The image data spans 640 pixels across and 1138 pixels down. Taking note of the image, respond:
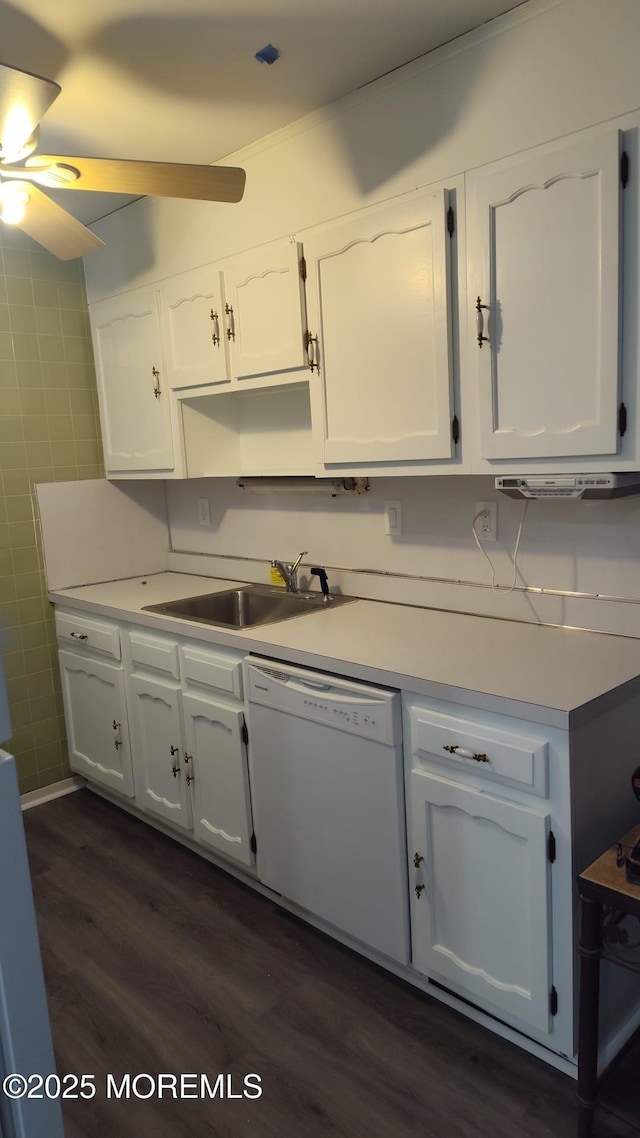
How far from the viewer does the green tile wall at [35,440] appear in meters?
3.20

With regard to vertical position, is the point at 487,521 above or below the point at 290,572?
above

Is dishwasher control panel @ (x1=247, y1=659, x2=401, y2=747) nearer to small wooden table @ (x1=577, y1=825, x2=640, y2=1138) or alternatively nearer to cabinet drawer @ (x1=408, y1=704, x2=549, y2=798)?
cabinet drawer @ (x1=408, y1=704, x2=549, y2=798)

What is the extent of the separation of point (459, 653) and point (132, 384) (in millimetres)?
1929

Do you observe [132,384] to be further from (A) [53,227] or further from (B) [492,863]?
(B) [492,863]

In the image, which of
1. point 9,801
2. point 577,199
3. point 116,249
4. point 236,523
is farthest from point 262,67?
point 9,801

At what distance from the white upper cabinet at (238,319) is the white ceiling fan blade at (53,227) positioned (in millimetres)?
561

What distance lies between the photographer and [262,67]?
203cm

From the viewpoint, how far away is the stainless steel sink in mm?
2807

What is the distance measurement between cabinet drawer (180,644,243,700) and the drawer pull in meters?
0.82

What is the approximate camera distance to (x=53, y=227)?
2.07m

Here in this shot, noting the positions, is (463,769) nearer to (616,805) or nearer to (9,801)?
(616,805)

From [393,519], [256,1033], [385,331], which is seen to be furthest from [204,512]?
[256,1033]

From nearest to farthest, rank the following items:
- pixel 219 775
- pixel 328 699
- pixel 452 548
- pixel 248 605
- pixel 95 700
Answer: pixel 328 699, pixel 452 548, pixel 219 775, pixel 248 605, pixel 95 700

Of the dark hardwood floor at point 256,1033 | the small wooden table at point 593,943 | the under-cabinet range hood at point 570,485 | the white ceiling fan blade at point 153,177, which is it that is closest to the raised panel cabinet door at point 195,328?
the white ceiling fan blade at point 153,177
